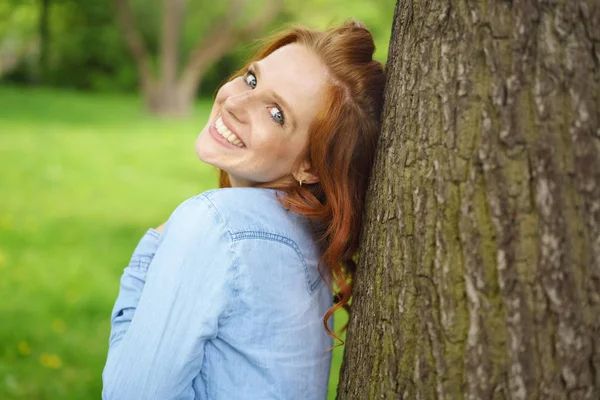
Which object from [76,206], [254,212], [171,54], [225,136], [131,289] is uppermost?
[225,136]

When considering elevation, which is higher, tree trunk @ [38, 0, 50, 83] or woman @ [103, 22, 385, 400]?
woman @ [103, 22, 385, 400]

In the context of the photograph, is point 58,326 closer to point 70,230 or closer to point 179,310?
point 70,230

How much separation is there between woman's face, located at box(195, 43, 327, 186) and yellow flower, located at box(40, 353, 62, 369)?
2.14 metres

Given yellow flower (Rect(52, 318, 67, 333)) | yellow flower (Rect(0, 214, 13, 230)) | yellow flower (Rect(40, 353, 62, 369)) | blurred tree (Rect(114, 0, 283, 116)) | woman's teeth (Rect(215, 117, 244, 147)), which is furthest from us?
blurred tree (Rect(114, 0, 283, 116))

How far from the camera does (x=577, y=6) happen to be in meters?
1.38

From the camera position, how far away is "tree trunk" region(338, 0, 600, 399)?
137 centimetres

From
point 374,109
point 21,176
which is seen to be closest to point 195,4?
point 21,176

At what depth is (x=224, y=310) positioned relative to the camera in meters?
1.70

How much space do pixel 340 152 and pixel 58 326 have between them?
2790 millimetres

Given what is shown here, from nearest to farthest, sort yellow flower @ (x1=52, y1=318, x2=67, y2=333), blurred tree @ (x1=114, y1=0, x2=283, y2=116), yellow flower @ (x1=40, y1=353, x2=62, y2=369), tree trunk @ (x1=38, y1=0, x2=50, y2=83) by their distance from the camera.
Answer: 1. yellow flower @ (x1=40, y1=353, x2=62, y2=369)
2. yellow flower @ (x1=52, y1=318, x2=67, y2=333)
3. blurred tree @ (x1=114, y1=0, x2=283, y2=116)
4. tree trunk @ (x1=38, y1=0, x2=50, y2=83)

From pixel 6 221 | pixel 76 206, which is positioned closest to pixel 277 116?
pixel 6 221

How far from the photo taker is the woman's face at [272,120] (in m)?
1.93

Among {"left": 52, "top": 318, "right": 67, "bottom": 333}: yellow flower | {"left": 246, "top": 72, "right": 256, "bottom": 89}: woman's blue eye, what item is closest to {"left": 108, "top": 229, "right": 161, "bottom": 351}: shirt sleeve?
{"left": 246, "top": 72, "right": 256, "bottom": 89}: woman's blue eye

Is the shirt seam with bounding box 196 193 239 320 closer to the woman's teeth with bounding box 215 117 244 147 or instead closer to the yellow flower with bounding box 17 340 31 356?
the woman's teeth with bounding box 215 117 244 147
